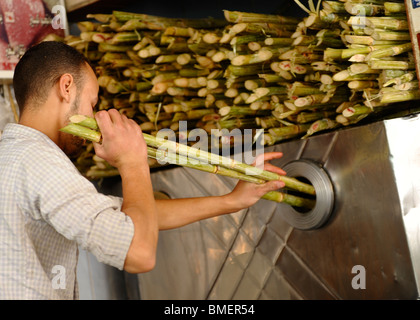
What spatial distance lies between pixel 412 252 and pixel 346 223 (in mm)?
344

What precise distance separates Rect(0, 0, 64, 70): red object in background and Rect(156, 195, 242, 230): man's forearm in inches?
67.5

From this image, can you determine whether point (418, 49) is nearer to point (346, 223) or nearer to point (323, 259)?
point (346, 223)

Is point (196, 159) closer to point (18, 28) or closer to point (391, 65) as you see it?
point (391, 65)

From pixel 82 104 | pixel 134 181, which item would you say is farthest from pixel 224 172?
pixel 82 104

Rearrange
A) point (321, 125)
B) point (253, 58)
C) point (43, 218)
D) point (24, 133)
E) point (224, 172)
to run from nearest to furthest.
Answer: point (43, 218), point (24, 133), point (224, 172), point (321, 125), point (253, 58)

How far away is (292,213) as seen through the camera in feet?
8.59

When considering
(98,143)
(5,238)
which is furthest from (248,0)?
(5,238)

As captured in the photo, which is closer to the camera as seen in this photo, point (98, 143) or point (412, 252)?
point (98, 143)

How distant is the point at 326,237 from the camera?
99.3 inches

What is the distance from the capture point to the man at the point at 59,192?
166cm

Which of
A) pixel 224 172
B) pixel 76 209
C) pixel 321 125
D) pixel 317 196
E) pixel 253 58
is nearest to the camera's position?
pixel 76 209

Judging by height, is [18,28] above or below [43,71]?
above

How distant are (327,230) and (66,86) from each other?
138 cm

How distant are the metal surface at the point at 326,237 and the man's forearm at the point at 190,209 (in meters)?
0.39
